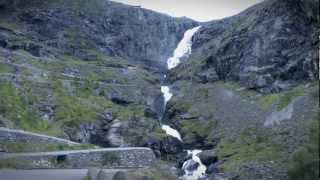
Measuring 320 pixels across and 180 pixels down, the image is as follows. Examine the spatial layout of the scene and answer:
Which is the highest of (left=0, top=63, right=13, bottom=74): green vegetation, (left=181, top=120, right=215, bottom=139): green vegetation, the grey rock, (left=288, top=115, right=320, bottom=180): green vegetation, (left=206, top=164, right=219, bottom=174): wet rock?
(left=288, top=115, right=320, bottom=180): green vegetation

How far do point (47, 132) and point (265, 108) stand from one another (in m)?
29.2

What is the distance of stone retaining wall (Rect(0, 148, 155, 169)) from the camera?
42.3 m

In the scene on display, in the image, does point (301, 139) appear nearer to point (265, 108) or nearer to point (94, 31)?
point (265, 108)

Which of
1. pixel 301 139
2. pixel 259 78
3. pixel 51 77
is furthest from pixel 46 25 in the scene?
pixel 301 139

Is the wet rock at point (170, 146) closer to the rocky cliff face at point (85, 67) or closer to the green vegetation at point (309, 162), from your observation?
the rocky cliff face at point (85, 67)

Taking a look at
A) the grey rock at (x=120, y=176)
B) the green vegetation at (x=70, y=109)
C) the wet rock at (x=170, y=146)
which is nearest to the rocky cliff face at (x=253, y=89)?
the wet rock at (x=170, y=146)

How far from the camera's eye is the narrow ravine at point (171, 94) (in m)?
66.4

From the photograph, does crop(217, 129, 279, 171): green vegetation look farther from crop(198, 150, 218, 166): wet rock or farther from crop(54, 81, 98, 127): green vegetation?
crop(54, 81, 98, 127): green vegetation

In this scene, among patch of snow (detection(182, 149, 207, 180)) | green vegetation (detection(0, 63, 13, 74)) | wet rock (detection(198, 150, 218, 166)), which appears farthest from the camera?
green vegetation (detection(0, 63, 13, 74))

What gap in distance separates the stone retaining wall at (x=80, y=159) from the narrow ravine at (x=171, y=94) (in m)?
14.0

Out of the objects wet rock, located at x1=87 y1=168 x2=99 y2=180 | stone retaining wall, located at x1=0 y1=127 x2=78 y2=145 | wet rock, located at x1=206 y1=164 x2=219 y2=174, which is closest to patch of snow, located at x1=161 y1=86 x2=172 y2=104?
wet rock, located at x1=206 y1=164 x2=219 y2=174

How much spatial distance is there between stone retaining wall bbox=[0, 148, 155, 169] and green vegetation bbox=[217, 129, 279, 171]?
499 inches

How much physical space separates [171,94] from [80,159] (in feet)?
192

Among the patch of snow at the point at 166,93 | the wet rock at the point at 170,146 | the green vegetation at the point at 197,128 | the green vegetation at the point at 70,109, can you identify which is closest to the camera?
the wet rock at the point at 170,146
